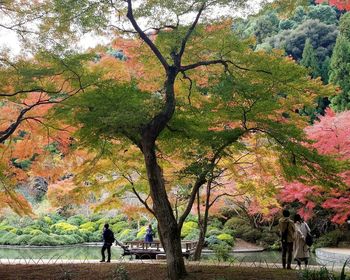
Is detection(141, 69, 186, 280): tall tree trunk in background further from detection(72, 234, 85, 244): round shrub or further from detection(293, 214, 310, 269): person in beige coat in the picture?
detection(72, 234, 85, 244): round shrub

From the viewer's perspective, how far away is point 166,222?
7.34m

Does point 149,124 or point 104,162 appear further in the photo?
point 104,162

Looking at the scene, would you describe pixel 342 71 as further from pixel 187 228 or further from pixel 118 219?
pixel 118 219

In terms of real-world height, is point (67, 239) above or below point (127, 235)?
below

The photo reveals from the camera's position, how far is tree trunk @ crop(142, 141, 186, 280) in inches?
289

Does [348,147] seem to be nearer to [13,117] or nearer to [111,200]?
[111,200]

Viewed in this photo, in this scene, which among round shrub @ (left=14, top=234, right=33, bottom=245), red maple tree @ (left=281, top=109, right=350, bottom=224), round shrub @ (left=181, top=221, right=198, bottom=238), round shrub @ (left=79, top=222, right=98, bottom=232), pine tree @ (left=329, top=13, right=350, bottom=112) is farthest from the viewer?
round shrub @ (left=79, top=222, right=98, bottom=232)

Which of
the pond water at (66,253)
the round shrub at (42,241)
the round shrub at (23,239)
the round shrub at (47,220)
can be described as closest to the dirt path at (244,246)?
the pond water at (66,253)

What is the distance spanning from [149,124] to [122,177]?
4798 millimetres

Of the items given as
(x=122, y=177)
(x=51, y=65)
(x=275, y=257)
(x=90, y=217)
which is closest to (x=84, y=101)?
(x=51, y=65)

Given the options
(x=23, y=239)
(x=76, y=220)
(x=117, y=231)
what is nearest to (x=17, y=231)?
(x=23, y=239)

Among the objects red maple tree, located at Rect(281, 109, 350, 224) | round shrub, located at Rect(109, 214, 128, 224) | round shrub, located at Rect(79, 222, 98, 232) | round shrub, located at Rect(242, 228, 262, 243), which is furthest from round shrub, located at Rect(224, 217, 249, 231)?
red maple tree, located at Rect(281, 109, 350, 224)

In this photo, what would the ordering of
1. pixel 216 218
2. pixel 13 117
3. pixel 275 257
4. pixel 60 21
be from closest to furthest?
pixel 60 21, pixel 13 117, pixel 275 257, pixel 216 218

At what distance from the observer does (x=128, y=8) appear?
720cm
